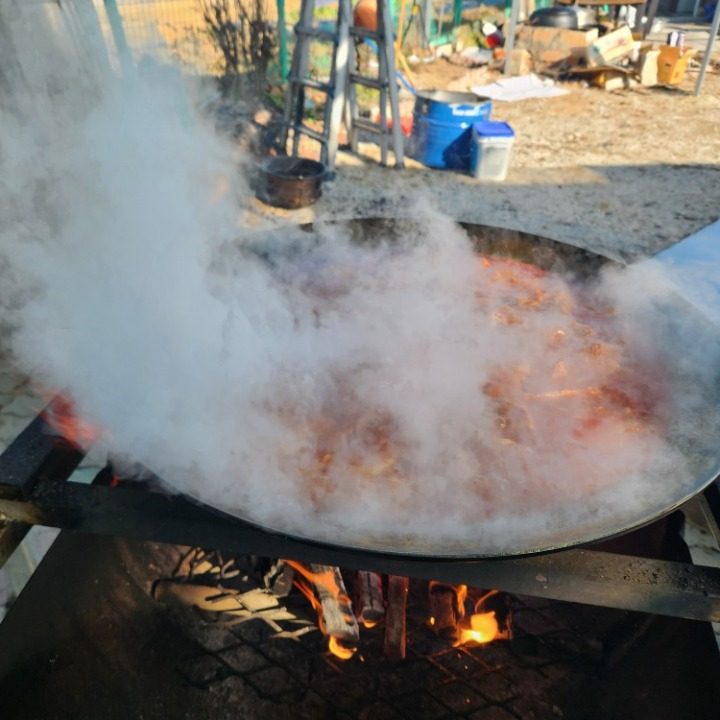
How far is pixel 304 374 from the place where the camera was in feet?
6.23

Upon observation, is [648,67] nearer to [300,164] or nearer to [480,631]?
[300,164]

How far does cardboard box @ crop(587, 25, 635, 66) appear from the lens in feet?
38.8

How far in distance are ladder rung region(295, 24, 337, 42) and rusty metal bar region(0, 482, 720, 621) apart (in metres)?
6.53

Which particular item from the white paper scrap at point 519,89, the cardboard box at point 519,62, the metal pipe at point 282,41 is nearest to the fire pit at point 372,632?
the metal pipe at point 282,41

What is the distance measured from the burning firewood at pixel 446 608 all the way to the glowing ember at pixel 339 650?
344 mm

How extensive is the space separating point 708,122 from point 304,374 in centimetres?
1101

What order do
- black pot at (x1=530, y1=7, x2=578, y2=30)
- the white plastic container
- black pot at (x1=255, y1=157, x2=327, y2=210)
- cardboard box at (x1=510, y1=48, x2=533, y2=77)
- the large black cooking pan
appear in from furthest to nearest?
black pot at (x1=530, y1=7, x2=578, y2=30), cardboard box at (x1=510, y1=48, x2=533, y2=77), the white plastic container, black pot at (x1=255, y1=157, x2=327, y2=210), the large black cooking pan

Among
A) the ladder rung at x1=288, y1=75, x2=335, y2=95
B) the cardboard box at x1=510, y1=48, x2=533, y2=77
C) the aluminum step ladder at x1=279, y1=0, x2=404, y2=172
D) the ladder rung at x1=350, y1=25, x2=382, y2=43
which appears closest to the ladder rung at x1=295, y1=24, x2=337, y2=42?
the aluminum step ladder at x1=279, y1=0, x2=404, y2=172

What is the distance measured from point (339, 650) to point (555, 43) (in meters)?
13.6

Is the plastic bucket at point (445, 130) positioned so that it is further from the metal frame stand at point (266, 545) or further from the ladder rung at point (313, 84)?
the metal frame stand at point (266, 545)

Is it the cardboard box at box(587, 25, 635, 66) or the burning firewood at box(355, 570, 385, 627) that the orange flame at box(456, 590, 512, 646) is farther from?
the cardboard box at box(587, 25, 635, 66)

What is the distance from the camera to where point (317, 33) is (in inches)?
263

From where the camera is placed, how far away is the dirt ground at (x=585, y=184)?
6309 millimetres

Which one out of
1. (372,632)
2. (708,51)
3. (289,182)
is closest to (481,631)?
(372,632)
